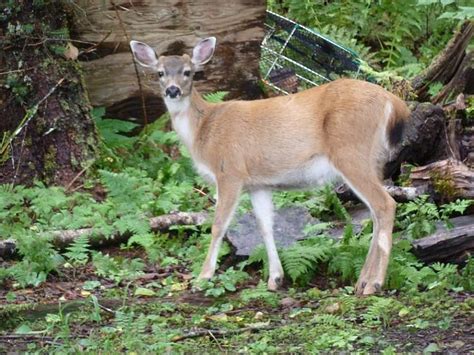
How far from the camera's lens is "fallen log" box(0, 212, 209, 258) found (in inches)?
368

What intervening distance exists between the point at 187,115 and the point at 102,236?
1275 mm

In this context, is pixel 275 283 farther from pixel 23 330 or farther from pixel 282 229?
pixel 23 330

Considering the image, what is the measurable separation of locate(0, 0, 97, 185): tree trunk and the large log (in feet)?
3.87

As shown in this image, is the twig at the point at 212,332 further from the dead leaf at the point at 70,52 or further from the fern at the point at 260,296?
the dead leaf at the point at 70,52

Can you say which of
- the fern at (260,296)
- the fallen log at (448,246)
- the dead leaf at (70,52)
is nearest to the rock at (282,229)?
the fallen log at (448,246)

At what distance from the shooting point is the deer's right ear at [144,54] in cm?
991

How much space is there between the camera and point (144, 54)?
995 centimetres

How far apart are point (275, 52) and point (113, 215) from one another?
520 centimetres

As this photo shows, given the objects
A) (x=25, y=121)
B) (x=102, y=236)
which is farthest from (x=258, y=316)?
(x=25, y=121)

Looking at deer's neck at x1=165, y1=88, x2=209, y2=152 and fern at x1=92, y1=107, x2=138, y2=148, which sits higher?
deer's neck at x1=165, y1=88, x2=209, y2=152

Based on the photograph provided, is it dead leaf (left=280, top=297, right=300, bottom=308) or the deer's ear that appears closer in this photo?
dead leaf (left=280, top=297, right=300, bottom=308)

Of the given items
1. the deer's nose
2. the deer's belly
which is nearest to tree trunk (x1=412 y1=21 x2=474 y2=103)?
the deer's belly

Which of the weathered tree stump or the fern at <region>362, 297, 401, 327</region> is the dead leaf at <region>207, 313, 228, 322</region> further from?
the weathered tree stump

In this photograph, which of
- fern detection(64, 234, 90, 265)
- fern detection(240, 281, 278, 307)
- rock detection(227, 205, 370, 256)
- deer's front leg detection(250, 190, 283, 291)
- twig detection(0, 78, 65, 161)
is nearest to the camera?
fern detection(240, 281, 278, 307)
